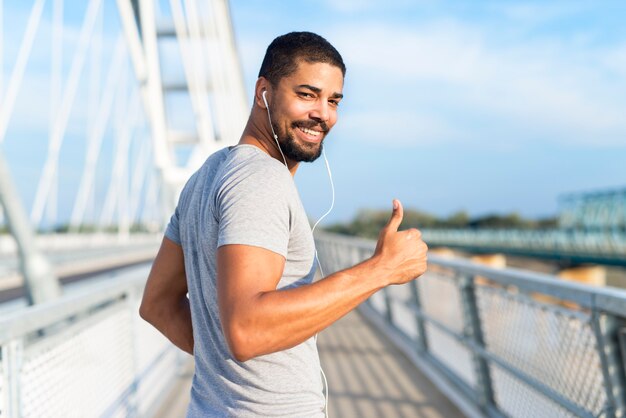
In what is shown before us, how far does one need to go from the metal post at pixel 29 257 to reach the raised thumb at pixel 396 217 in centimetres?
480

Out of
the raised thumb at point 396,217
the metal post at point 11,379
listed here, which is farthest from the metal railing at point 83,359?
the raised thumb at point 396,217

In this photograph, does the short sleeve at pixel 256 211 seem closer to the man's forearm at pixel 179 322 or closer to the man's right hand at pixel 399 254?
the man's right hand at pixel 399 254

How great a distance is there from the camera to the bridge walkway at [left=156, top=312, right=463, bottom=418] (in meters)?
5.54

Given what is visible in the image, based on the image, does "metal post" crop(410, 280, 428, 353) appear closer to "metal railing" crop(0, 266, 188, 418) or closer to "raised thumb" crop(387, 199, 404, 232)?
"metal railing" crop(0, 266, 188, 418)

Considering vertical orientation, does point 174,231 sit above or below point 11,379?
above

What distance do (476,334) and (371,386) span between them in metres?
1.24

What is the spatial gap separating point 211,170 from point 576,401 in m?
2.77

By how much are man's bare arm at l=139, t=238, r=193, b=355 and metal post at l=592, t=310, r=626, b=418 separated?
6.61 ft

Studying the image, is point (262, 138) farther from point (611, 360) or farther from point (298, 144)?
point (611, 360)

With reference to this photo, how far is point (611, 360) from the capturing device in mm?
3266

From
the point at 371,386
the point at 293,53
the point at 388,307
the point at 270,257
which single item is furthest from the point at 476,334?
the point at 388,307

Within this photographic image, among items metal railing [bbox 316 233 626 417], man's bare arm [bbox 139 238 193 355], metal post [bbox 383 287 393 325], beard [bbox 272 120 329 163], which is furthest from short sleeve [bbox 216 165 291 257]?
metal post [bbox 383 287 393 325]

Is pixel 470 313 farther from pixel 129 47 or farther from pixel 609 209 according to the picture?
pixel 609 209

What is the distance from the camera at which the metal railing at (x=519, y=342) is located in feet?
10.8
